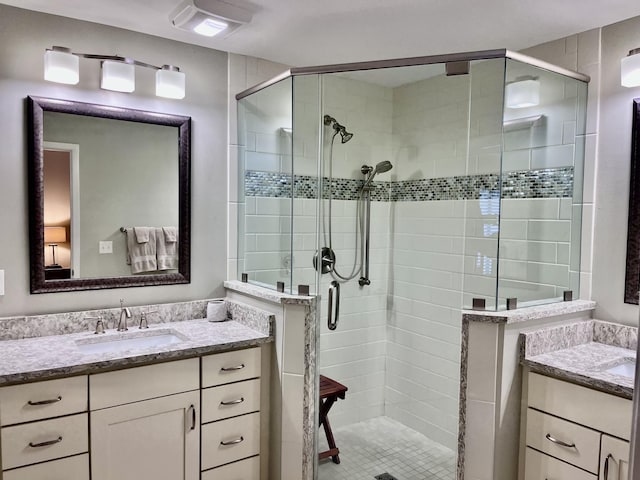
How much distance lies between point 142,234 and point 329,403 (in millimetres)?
1435

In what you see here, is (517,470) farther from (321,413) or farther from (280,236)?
(280,236)

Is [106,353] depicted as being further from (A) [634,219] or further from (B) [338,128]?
(A) [634,219]

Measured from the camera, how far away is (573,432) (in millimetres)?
1863

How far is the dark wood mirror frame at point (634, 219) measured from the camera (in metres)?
2.13

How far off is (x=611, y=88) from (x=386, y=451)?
2348mm

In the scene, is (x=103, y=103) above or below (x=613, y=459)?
above

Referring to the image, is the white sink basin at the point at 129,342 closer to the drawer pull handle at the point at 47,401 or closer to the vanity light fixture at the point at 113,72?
the drawer pull handle at the point at 47,401

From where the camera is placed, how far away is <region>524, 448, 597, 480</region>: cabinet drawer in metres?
1.85

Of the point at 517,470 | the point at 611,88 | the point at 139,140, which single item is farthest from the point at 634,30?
the point at 139,140

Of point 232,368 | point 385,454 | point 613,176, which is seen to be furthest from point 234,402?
point 613,176

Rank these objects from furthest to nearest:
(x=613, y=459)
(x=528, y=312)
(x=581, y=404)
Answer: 1. (x=528, y=312)
2. (x=581, y=404)
3. (x=613, y=459)

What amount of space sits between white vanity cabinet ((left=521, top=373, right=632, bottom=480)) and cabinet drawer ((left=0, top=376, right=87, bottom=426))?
1.89 m

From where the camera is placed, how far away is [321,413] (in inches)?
106

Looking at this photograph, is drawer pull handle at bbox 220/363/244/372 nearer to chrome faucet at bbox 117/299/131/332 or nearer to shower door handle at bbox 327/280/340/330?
chrome faucet at bbox 117/299/131/332
